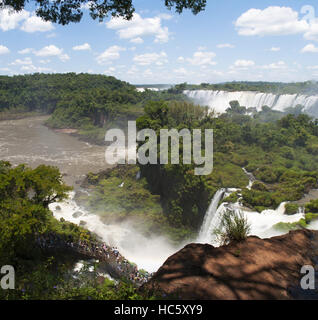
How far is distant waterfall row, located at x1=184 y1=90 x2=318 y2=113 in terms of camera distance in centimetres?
4500

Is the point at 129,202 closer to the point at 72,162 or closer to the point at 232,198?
the point at 232,198

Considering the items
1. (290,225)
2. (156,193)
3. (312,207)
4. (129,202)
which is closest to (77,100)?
(156,193)

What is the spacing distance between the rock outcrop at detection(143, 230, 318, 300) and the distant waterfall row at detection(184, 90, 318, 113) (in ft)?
142

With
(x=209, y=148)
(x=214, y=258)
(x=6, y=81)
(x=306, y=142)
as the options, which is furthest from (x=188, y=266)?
(x=6, y=81)

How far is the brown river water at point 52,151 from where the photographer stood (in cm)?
3438

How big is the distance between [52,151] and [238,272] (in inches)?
1630

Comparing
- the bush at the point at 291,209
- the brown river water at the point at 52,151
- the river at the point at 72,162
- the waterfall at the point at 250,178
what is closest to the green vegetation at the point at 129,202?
the river at the point at 72,162

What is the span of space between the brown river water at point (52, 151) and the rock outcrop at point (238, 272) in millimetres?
25076

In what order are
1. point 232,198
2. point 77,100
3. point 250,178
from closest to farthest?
point 232,198 → point 250,178 → point 77,100

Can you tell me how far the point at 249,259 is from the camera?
5.02 metres

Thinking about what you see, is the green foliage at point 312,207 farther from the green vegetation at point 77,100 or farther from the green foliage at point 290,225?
the green vegetation at point 77,100

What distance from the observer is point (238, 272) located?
15.3 feet

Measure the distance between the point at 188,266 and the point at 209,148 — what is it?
2200 centimetres

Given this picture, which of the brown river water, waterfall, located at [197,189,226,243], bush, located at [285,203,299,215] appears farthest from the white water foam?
the brown river water
